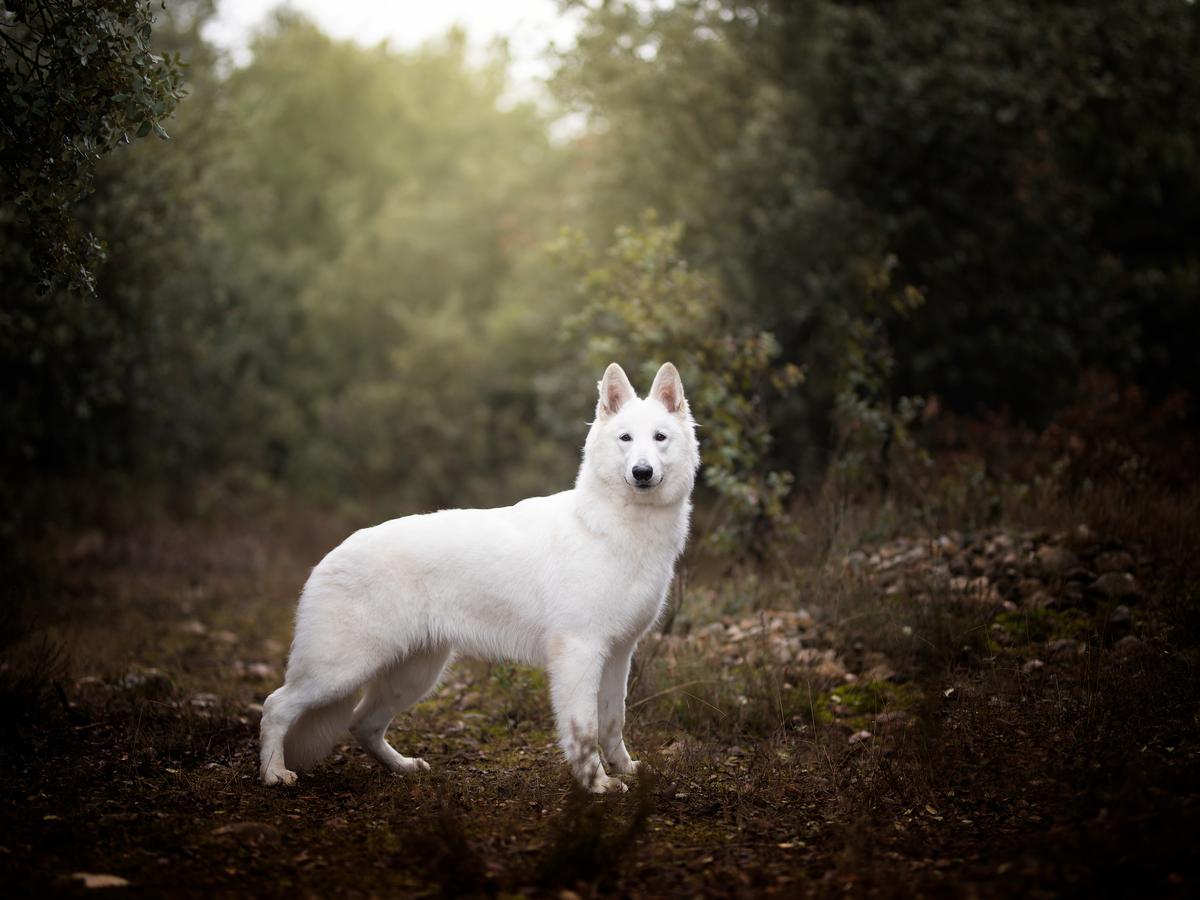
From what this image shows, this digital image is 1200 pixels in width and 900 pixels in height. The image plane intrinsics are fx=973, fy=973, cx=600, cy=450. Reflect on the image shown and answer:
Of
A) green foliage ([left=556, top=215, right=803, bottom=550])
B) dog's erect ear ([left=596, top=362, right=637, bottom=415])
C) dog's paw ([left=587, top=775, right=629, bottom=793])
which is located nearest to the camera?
dog's paw ([left=587, top=775, right=629, bottom=793])

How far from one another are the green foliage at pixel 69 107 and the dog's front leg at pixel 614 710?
3.88 meters

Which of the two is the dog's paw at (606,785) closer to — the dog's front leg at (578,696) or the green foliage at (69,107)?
the dog's front leg at (578,696)

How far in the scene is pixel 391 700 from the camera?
18.9ft

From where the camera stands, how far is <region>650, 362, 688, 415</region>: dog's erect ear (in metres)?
5.66

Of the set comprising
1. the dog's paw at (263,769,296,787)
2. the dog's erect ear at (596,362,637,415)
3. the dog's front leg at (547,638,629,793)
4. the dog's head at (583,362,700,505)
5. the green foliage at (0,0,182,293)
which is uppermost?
the green foliage at (0,0,182,293)

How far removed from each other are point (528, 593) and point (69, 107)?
3.84 meters

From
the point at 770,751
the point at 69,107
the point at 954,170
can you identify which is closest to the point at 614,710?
the point at 770,751

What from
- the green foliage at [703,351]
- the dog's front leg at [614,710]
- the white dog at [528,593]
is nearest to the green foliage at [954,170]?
the green foliage at [703,351]

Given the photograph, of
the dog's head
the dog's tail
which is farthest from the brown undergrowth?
the dog's head

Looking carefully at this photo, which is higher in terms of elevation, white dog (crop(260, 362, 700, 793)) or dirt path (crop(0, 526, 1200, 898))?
white dog (crop(260, 362, 700, 793))

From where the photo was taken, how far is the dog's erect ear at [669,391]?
5.66 m

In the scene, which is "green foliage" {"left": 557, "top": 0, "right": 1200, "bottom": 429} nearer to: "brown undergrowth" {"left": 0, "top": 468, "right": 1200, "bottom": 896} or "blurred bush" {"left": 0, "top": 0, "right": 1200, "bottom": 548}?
"blurred bush" {"left": 0, "top": 0, "right": 1200, "bottom": 548}

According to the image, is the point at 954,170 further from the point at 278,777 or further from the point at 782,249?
the point at 278,777

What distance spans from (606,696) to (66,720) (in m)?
3.61
